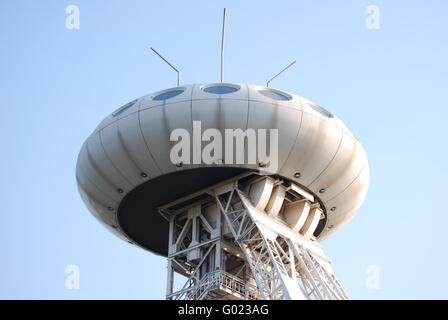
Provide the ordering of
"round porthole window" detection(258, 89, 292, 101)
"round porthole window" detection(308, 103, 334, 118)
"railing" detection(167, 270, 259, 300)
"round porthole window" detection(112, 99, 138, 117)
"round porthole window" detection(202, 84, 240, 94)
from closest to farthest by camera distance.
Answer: "railing" detection(167, 270, 259, 300) → "round porthole window" detection(202, 84, 240, 94) → "round porthole window" detection(258, 89, 292, 101) → "round porthole window" detection(112, 99, 138, 117) → "round porthole window" detection(308, 103, 334, 118)

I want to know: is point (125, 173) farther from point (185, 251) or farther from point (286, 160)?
point (286, 160)

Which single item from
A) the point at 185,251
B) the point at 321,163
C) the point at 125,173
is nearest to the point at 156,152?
the point at 125,173
